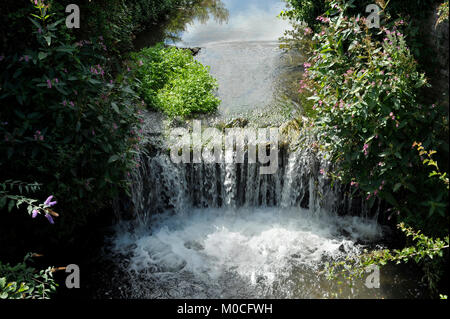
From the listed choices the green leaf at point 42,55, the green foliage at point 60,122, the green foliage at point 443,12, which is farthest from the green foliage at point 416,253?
the green leaf at point 42,55

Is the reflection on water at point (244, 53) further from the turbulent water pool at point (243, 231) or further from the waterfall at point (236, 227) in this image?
the waterfall at point (236, 227)

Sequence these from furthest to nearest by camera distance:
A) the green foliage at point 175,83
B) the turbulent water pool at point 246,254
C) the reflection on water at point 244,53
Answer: the reflection on water at point 244,53
the green foliage at point 175,83
the turbulent water pool at point 246,254

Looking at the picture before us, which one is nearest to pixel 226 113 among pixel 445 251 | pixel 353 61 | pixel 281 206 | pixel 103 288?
pixel 281 206

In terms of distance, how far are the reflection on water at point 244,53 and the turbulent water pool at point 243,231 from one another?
6 cm

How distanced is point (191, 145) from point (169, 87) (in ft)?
6.29

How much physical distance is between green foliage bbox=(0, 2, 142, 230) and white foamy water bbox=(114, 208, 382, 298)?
132cm

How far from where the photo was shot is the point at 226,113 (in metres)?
7.12

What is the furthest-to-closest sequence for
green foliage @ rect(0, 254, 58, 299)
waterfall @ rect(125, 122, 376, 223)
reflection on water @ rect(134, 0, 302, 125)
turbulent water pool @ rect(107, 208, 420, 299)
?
reflection on water @ rect(134, 0, 302, 125) → waterfall @ rect(125, 122, 376, 223) → turbulent water pool @ rect(107, 208, 420, 299) → green foliage @ rect(0, 254, 58, 299)

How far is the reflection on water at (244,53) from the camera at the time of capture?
24.1ft

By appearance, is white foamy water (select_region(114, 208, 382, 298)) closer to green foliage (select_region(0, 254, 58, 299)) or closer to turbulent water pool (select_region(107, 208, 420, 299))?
turbulent water pool (select_region(107, 208, 420, 299))

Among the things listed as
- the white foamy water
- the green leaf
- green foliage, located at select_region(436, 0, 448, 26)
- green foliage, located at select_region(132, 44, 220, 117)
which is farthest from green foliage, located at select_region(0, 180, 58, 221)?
green foliage, located at select_region(436, 0, 448, 26)

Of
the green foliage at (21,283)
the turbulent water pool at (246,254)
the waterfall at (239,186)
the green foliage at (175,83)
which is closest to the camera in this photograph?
the green foliage at (21,283)

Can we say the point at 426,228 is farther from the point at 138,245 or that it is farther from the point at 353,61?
the point at 138,245

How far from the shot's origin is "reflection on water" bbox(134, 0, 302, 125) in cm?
733
